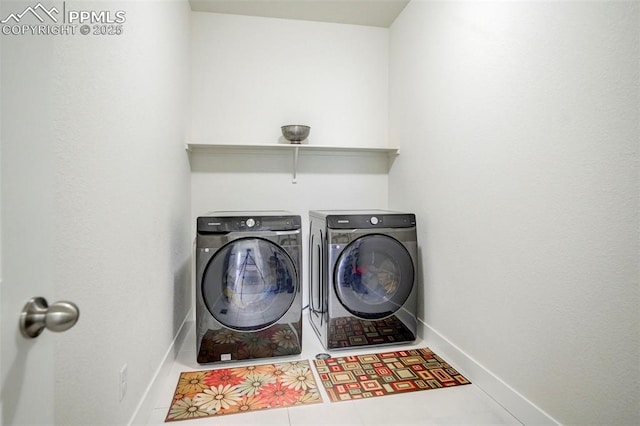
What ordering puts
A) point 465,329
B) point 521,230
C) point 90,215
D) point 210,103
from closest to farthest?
point 90,215
point 521,230
point 465,329
point 210,103

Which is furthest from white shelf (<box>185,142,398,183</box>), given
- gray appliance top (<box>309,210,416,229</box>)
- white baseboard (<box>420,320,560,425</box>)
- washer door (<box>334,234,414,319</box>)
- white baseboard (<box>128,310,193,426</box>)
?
white baseboard (<box>420,320,560,425</box>)

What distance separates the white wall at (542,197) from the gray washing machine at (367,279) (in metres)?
0.21

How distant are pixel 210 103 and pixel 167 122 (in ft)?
2.73

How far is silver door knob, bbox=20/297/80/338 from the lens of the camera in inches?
20.8

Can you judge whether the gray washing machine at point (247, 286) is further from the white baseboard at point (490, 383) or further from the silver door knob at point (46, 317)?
the silver door knob at point (46, 317)

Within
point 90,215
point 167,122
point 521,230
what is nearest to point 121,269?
point 90,215

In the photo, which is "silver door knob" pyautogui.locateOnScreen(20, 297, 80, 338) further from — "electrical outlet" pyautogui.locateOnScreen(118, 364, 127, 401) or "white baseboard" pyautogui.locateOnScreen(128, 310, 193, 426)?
"white baseboard" pyautogui.locateOnScreen(128, 310, 193, 426)

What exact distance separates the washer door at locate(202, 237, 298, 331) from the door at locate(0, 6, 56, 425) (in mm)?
1296

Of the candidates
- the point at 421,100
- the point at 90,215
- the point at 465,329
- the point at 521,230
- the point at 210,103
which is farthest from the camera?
the point at 210,103

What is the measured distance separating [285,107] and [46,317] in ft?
8.00

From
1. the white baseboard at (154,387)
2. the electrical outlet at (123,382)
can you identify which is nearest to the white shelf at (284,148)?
the white baseboard at (154,387)

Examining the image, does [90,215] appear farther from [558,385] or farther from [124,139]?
[558,385]

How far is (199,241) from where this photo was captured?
1880mm

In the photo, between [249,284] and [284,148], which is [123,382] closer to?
[249,284]
